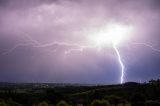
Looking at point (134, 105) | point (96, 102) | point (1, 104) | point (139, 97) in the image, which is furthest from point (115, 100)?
point (1, 104)

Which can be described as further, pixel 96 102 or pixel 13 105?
pixel 13 105

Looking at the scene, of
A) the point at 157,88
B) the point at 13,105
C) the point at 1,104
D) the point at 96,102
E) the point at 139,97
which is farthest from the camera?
the point at 157,88

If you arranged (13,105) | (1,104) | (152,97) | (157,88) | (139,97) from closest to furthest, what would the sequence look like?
1. (1,104)
2. (13,105)
3. (139,97)
4. (152,97)
5. (157,88)

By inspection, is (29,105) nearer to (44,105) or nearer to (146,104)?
(44,105)

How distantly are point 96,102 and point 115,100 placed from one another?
2166 centimetres

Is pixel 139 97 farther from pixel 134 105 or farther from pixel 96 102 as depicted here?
pixel 96 102

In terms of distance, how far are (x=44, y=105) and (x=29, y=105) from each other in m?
22.9

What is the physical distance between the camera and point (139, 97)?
8644 centimetres

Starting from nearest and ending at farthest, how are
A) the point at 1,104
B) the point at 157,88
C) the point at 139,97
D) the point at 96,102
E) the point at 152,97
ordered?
1. the point at 1,104
2. the point at 96,102
3. the point at 139,97
4. the point at 152,97
5. the point at 157,88

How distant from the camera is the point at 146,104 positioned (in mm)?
73562

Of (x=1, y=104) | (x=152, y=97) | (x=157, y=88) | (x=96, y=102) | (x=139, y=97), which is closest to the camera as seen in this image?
(x=1, y=104)

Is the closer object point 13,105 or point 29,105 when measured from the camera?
point 13,105

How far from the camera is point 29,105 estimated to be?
87125 mm

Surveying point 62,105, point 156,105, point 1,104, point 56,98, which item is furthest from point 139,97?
point 1,104
